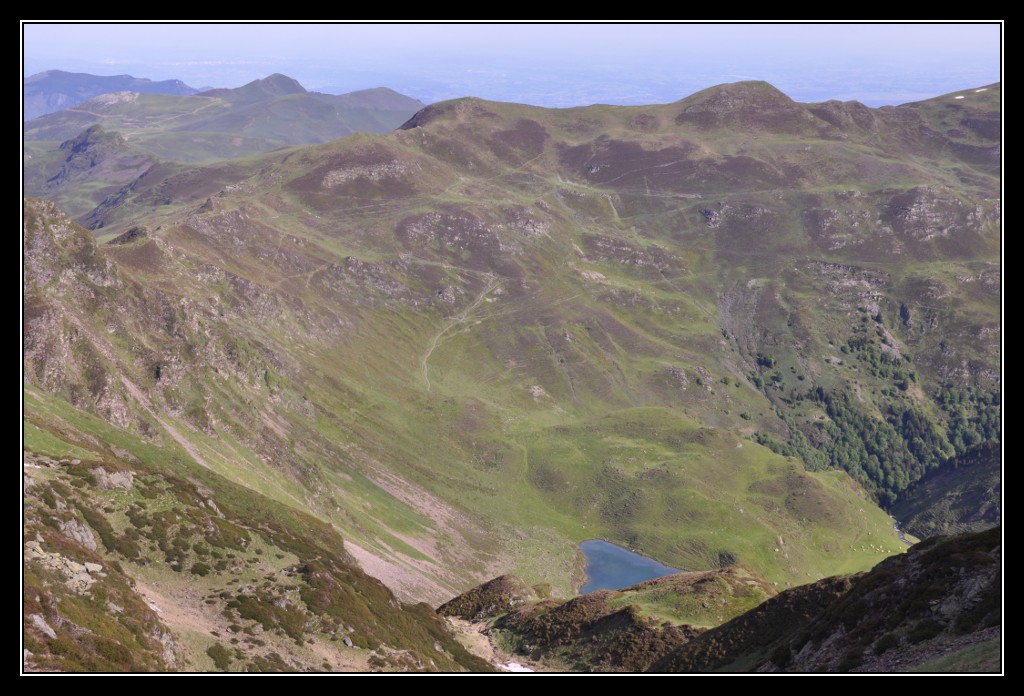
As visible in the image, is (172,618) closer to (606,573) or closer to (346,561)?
(346,561)

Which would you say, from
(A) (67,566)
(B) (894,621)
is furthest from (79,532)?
(B) (894,621)

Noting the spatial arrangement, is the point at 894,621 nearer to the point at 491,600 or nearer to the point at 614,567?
the point at 491,600

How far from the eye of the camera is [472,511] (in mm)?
189125

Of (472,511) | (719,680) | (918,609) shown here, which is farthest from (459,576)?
(719,680)

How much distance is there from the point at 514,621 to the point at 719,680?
66574mm

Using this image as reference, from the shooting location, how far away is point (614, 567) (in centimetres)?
18412

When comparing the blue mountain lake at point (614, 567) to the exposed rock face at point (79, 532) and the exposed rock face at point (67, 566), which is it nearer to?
the exposed rock face at point (79, 532)

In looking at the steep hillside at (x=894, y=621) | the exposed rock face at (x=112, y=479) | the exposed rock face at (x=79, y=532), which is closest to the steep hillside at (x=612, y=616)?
the steep hillside at (x=894, y=621)

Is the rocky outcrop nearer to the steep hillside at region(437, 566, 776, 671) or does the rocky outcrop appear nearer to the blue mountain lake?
the steep hillside at region(437, 566, 776, 671)

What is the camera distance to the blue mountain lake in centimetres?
17612

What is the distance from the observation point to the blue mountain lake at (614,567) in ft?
578

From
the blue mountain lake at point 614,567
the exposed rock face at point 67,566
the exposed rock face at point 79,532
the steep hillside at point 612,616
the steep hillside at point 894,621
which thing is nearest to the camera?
the steep hillside at point 894,621

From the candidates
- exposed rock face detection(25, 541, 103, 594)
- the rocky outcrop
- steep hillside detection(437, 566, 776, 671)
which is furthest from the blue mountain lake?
exposed rock face detection(25, 541, 103, 594)

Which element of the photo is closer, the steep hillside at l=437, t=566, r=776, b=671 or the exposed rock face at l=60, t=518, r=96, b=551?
the exposed rock face at l=60, t=518, r=96, b=551
